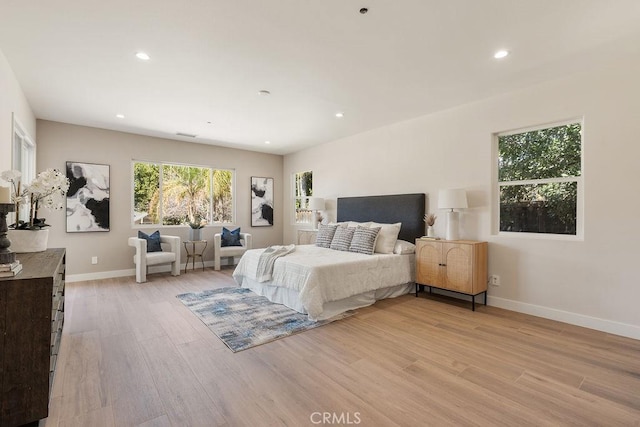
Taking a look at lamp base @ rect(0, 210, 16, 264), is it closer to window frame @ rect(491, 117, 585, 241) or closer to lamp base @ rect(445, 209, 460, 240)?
lamp base @ rect(445, 209, 460, 240)

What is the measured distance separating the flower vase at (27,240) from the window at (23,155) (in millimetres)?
1233

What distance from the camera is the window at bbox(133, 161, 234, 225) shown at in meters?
5.68

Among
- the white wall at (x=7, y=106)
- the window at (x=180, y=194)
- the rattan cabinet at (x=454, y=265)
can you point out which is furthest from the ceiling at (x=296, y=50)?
the rattan cabinet at (x=454, y=265)

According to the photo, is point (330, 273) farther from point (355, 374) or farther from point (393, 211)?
point (393, 211)

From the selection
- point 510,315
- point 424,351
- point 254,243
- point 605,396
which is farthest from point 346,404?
point 254,243

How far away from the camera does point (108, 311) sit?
3479 mm

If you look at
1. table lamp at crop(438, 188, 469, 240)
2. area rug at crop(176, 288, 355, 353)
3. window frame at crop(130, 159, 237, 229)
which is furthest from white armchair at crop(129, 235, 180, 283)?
table lamp at crop(438, 188, 469, 240)

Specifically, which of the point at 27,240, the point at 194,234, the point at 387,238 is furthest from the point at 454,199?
the point at 194,234

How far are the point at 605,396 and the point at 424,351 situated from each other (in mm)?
1136

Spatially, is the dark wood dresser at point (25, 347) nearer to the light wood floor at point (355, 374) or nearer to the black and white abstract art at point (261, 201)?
the light wood floor at point (355, 374)

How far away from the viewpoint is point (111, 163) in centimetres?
528

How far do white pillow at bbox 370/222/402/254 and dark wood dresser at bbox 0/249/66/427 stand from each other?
3.59 m

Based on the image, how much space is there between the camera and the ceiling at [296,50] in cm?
214

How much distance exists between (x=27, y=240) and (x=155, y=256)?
2700 millimetres
